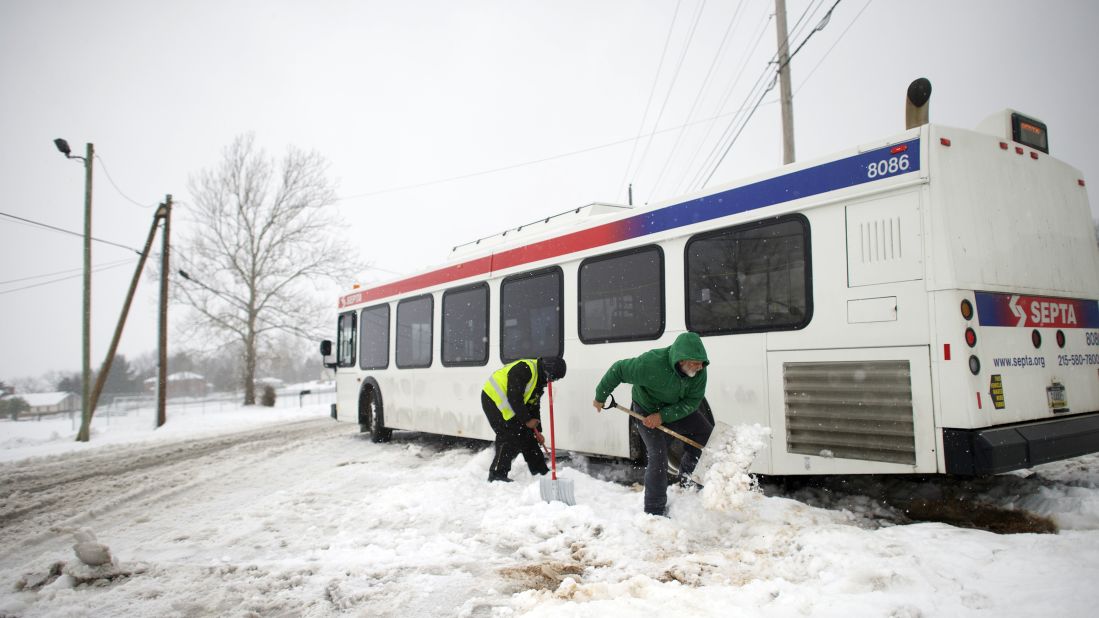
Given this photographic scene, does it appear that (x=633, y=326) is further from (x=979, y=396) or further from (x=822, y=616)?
(x=822, y=616)

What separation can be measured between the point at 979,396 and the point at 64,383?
283ft

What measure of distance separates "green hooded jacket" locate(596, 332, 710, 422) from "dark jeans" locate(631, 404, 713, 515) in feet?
0.40

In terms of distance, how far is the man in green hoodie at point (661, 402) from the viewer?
468 cm

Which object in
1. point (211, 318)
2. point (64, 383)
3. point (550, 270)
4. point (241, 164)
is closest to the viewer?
point (550, 270)

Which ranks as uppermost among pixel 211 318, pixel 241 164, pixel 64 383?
pixel 241 164

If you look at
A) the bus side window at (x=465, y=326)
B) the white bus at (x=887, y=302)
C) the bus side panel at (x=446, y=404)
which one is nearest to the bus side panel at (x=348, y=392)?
the bus side panel at (x=446, y=404)

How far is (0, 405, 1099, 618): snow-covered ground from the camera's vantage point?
9.91 feet

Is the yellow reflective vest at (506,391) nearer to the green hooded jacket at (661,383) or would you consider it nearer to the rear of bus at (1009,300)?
the green hooded jacket at (661,383)

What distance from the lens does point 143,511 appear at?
6.34 metres

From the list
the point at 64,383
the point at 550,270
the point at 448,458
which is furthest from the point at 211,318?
the point at 64,383

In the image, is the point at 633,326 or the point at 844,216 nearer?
the point at 844,216

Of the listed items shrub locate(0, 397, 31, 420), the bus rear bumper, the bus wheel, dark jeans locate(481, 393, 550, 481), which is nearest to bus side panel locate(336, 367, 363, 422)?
the bus wheel

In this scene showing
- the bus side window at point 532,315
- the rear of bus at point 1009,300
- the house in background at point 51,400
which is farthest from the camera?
the house in background at point 51,400

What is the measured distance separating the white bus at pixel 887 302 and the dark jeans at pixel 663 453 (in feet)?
1.24
